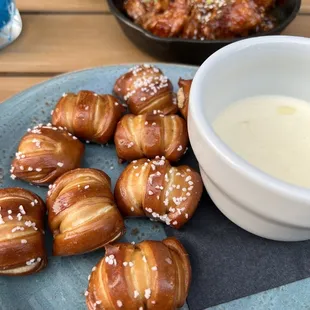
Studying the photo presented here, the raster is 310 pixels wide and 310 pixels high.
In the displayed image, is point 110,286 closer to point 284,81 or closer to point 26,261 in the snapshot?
point 26,261

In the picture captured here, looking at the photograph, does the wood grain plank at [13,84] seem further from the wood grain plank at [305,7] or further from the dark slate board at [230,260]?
the wood grain plank at [305,7]

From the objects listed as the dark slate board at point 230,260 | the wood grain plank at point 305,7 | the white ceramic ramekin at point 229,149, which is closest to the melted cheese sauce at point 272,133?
the white ceramic ramekin at point 229,149

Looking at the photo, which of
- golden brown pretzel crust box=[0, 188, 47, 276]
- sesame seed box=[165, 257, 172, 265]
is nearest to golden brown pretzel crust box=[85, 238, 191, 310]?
sesame seed box=[165, 257, 172, 265]

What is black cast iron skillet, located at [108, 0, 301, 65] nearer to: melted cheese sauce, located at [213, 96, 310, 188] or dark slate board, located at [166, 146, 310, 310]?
melted cheese sauce, located at [213, 96, 310, 188]

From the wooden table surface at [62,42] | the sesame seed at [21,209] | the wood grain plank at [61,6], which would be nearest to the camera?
the sesame seed at [21,209]

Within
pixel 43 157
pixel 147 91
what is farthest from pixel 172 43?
pixel 43 157

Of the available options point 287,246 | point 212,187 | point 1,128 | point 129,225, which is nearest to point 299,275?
point 287,246

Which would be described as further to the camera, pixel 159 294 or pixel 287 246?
pixel 287 246
